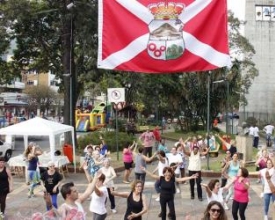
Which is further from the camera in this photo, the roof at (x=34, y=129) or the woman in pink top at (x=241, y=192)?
the roof at (x=34, y=129)

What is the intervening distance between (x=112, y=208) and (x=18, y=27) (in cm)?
1892

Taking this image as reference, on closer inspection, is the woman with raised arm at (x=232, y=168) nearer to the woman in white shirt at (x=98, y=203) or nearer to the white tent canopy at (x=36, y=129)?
the woman in white shirt at (x=98, y=203)

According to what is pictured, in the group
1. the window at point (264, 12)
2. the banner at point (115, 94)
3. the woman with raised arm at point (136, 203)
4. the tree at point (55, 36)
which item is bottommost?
the woman with raised arm at point (136, 203)

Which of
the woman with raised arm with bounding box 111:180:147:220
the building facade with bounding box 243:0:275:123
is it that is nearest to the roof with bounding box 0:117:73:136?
the woman with raised arm with bounding box 111:180:147:220

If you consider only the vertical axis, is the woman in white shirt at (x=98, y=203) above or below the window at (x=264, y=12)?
below

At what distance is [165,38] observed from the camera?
994cm

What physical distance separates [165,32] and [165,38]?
0.38ft

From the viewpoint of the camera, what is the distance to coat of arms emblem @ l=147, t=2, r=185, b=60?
9898 mm

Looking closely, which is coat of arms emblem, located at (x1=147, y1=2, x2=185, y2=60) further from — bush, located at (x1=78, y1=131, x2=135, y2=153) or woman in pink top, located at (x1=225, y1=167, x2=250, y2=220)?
bush, located at (x1=78, y1=131, x2=135, y2=153)

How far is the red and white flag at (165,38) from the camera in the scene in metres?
9.97

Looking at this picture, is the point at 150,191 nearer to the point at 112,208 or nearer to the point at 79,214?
the point at 112,208

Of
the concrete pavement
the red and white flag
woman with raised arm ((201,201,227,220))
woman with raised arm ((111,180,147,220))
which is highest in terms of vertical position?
the red and white flag

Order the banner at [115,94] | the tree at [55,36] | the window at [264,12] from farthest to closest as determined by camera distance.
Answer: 1. the window at [264,12]
2. the tree at [55,36]
3. the banner at [115,94]

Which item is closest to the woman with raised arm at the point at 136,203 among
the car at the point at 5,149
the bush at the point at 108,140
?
the car at the point at 5,149
